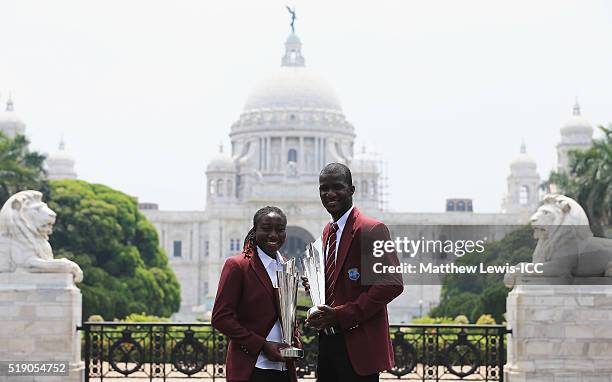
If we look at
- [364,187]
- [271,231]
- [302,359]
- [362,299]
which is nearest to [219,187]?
[364,187]

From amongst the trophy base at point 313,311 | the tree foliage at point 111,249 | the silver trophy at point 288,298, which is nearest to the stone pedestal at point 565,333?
the silver trophy at point 288,298

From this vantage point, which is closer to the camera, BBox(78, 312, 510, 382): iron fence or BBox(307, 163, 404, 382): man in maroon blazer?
BBox(307, 163, 404, 382): man in maroon blazer

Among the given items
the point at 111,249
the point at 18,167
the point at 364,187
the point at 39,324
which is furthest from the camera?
the point at 364,187

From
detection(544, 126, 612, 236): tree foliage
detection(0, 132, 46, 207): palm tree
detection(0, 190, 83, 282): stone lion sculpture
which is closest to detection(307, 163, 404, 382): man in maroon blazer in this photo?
detection(0, 190, 83, 282): stone lion sculpture

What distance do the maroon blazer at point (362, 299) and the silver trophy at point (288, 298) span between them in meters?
0.29

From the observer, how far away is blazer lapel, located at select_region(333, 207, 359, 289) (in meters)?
9.41

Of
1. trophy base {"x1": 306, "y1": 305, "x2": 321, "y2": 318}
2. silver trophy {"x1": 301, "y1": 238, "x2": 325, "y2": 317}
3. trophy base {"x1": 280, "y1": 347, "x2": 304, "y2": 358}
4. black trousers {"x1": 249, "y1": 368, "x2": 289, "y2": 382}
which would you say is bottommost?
black trousers {"x1": 249, "y1": 368, "x2": 289, "y2": 382}

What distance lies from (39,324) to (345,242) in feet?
28.3

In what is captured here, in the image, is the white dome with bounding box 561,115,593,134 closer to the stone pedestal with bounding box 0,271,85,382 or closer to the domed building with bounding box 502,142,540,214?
the domed building with bounding box 502,142,540,214

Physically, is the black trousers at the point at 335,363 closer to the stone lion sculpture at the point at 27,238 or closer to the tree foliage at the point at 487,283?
the tree foliage at the point at 487,283

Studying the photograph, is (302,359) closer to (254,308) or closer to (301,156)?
(254,308)

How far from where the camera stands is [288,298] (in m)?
9.36

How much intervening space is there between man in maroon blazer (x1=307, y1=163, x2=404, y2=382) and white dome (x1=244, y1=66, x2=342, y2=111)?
10938cm

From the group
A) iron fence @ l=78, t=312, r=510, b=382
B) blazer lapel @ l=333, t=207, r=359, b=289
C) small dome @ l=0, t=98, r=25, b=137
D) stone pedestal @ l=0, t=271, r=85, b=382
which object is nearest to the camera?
blazer lapel @ l=333, t=207, r=359, b=289
